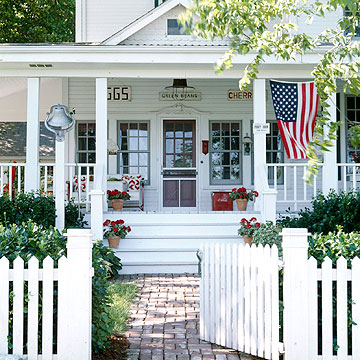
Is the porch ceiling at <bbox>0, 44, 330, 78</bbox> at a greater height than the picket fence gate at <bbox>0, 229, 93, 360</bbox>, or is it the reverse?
the porch ceiling at <bbox>0, 44, 330, 78</bbox>

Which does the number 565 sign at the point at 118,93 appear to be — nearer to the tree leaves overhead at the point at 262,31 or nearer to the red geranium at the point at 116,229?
the red geranium at the point at 116,229

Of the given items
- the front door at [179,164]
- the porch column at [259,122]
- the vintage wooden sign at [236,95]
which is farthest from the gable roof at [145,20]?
the front door at [179,164]

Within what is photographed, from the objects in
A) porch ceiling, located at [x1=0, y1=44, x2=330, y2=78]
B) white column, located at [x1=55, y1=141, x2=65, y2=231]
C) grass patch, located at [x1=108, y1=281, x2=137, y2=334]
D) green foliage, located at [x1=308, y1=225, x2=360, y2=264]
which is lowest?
grass patch, located at [x1=108, y1=281, x2=137, y2=334]

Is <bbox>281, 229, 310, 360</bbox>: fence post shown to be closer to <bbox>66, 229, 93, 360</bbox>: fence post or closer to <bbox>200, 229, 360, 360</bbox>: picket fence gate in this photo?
<bbox>200, 229, 360, 360</bbox>: picket fence gate

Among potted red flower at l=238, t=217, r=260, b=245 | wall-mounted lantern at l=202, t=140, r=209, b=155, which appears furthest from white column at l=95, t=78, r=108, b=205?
wall-mounted lantern at l=202, t=140, r=209, b=155

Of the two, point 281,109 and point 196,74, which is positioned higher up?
point 196,74

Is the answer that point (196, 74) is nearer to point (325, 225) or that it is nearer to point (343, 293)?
point (325, 225)

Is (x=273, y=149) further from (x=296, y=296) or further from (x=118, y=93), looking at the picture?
A: (x=296, y=296)

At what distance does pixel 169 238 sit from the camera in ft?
30.1

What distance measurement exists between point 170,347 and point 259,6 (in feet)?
10.1

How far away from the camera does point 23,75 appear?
9945mm

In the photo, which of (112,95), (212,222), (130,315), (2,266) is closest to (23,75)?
(112,95)

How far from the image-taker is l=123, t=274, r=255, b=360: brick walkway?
15.2 feet

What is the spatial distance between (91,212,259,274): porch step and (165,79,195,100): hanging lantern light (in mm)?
3206
